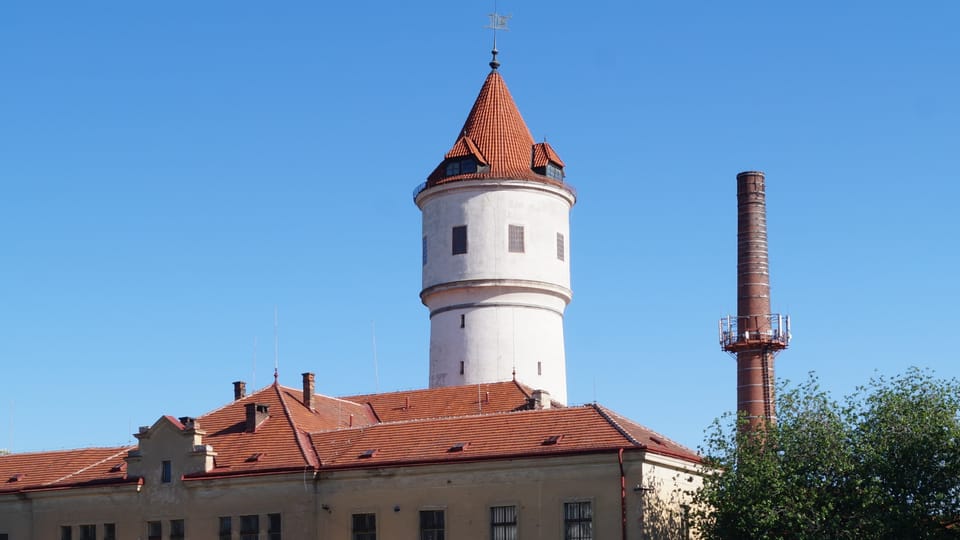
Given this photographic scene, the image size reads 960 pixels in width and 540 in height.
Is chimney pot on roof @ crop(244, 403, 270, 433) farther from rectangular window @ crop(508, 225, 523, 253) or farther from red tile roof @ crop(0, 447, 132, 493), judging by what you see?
rectangular window @ crop(508, 225, 523, 253)

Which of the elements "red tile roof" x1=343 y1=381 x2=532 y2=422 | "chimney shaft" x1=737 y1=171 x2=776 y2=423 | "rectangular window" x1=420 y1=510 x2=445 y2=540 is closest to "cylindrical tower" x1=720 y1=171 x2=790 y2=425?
"chimney shaft" x1=737 y1=171 x2=776 y2=423

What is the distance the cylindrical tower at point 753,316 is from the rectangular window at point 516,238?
9036mm

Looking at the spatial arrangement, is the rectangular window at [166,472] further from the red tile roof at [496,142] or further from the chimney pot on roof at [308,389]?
the red tile roof at [496,142]

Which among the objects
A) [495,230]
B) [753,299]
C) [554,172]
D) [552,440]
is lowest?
[552,440]

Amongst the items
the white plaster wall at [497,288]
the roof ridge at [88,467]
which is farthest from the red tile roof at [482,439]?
the white plaster wall at [497,288]

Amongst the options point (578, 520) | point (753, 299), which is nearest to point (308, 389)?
point (578, 520)

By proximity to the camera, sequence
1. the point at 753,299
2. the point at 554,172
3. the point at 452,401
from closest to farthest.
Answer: the point at 452,401 < the point at 753,299 < the point at 554,172

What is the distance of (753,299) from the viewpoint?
2840 inches

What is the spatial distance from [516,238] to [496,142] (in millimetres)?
4811

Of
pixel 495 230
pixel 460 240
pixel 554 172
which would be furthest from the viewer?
pixel 554 172

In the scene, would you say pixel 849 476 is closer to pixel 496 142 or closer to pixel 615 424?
pixel 615 424

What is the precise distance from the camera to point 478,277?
72500 mm

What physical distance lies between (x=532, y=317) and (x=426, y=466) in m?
19.3

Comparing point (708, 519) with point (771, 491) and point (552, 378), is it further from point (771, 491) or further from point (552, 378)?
point (552, 378)
